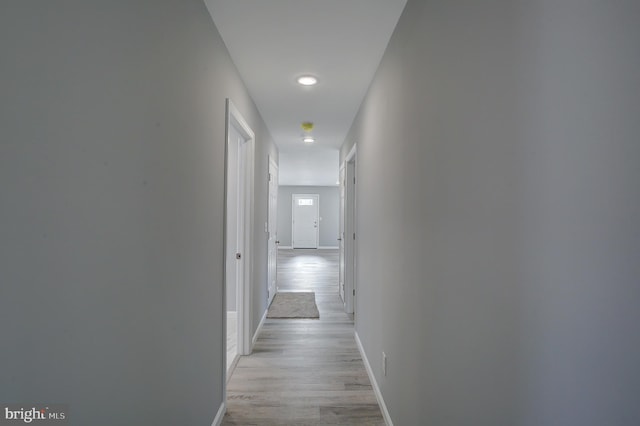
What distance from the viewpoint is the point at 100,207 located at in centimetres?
88

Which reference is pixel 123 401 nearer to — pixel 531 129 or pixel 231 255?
pixel 531 129

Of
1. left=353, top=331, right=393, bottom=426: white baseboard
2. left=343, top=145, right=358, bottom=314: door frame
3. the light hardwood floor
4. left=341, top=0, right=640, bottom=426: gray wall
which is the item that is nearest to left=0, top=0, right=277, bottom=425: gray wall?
the light hardwood floor

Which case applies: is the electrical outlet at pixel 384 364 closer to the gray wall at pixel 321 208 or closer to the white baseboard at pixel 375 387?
the white baseboard at pixel 375 387

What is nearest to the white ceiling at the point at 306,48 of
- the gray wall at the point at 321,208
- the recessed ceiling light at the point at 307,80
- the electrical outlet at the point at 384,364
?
the recessed ceiling light at the point at 307,80

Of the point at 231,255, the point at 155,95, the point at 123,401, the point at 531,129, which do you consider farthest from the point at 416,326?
the point at 231,255

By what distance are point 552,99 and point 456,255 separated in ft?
1.97

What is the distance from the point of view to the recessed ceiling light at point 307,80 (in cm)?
269

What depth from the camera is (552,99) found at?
0.68m

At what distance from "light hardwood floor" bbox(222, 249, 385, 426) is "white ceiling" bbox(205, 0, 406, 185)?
8.43 feet

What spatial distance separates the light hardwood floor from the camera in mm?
2219

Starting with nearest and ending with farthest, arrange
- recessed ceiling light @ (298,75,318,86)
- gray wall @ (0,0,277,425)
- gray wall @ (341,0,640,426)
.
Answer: gray wall @ (341,0,640,426)
gray wall @ (0,0,277,425)
recessed ceiling light @ (298,75,318,86)

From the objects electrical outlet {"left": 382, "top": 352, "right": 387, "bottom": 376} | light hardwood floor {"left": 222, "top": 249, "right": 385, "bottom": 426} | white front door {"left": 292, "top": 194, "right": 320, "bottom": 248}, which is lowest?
light hardwood floor {"left": 222, "top": 249, "right": 385, "bottom": 426}

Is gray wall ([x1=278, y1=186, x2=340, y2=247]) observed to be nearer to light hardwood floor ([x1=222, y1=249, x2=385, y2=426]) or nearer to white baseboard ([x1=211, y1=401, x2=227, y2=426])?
light hardwood floor ([x1=222, y1=249, x2=385, y2=426])

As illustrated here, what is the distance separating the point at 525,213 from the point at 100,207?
1.11 m
